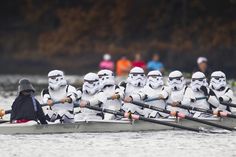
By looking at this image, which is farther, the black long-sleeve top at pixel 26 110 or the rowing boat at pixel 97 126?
the rowing boat at pixel 97 126

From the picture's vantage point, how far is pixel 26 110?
23438 mm

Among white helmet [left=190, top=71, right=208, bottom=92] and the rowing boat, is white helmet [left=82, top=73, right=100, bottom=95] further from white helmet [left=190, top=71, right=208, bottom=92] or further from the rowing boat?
white helmet [left=190, top=71, right=208, bottom=92]

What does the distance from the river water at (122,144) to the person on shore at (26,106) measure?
500mm

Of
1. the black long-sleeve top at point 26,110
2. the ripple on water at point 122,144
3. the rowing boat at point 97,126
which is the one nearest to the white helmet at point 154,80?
the rowing boat at point 97,126

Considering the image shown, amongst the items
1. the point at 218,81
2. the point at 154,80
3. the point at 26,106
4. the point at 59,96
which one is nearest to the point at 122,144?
the point at 26,106

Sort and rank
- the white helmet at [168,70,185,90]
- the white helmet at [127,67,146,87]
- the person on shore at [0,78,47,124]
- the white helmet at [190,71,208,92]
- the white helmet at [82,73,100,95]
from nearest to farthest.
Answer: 1. the person on shore at [0,78,47,124]
2. the white helmet at [82,73,100,95]
3. the white helmet at [190,71,208,92]
4. the white helmet at [168,70,185,90]
5. the white helmet at [127,67,146,87]

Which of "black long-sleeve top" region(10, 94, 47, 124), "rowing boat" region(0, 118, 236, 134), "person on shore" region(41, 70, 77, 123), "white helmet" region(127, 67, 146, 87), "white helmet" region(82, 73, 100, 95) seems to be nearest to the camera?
"black long-sleeve top" region(10, 94, 47, 124)

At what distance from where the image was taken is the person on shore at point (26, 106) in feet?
76.0

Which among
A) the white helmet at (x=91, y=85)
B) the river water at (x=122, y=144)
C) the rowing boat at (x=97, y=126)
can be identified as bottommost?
the river water at (x=122, y=144)

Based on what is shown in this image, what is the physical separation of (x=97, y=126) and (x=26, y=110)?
200 cm

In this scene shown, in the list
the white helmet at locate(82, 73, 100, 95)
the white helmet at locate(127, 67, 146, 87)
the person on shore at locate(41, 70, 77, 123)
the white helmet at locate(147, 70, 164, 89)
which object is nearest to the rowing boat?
the person on shore at locate(41, 70, 77, 123)

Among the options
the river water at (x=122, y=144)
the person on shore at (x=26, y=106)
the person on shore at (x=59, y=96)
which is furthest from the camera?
the person on shore at (x=59, y=96)

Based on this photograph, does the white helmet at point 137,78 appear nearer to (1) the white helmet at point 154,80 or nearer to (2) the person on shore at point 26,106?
(1) the white helmet at point 154,80

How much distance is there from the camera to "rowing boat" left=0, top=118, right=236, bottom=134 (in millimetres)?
23469
